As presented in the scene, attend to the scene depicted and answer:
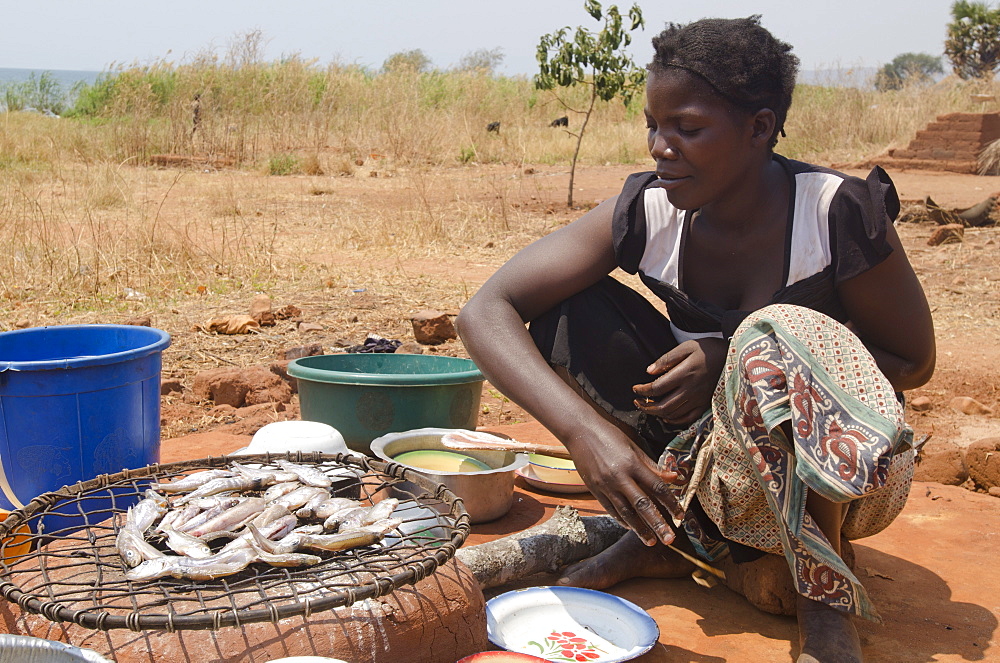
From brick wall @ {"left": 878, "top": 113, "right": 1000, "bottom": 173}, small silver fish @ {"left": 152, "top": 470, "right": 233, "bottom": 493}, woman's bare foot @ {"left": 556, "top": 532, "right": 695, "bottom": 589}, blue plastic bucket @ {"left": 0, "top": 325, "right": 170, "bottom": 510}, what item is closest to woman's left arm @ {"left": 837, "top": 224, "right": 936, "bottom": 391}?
woman's bare foot @ {"left": 556, "top": 532, "right": 695, "bottom": 589}

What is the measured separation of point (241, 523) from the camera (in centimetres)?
172

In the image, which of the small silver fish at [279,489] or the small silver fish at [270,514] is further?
the small silver fish at [279,489]

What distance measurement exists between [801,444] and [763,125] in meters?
0.82

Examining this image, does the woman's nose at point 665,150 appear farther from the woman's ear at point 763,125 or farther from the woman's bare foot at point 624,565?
the woman's bare foot at point 624,565

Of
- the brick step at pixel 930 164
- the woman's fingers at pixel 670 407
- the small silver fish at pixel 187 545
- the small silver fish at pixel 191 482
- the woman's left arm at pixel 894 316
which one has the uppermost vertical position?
the brick step at pixel 930 164

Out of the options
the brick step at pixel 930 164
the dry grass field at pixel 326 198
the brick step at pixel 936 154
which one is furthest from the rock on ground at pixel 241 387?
the brick step at pixel 936 154

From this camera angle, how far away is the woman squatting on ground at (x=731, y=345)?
5.41 ft

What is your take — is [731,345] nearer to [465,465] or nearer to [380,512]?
[380,512]

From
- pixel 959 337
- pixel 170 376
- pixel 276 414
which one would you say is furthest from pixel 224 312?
pixel 959 337

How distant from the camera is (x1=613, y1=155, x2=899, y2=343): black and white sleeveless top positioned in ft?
6.47

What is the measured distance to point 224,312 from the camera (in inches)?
205

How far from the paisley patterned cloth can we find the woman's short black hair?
1.76ft

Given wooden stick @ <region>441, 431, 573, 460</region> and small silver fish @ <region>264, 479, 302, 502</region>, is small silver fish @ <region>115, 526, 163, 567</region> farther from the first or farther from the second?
wooden stick @ <region>441, 431, 573, 460</region>

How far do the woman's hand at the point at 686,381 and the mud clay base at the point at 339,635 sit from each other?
620mm
